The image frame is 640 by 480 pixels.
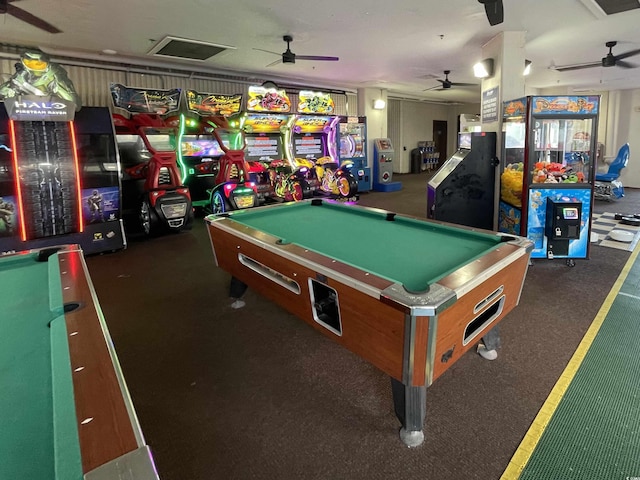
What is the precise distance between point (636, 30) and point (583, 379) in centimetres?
507

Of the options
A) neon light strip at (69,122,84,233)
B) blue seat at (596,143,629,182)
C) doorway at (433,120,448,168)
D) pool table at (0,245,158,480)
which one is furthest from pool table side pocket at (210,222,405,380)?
doorway at (433,120,448,168)

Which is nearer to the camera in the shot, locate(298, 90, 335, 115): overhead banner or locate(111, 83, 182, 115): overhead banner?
locate(111, 83, 182, 115): overhead banner

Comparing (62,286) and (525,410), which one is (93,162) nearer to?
(62,286)

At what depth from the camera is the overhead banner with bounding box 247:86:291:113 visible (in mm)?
6492

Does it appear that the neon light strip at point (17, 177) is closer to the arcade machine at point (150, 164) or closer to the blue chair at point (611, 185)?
the arcade machine at point (150, 164)

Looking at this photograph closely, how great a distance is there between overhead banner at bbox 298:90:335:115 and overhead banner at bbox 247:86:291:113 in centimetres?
39

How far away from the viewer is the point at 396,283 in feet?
4.54

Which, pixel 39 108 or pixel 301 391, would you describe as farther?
pixel 39 108

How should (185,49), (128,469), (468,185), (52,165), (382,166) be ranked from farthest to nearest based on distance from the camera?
(382,166)
(185,49)
(468,185)
(52,165)
(128,469)

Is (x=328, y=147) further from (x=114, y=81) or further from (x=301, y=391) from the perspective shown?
(x=301, y=391)

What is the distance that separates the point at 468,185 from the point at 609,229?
216cm

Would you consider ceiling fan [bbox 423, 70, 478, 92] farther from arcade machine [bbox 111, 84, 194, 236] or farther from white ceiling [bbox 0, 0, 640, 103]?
arcade machine [bbox 111, 84, 194, 236]

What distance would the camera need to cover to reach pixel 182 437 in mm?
1608

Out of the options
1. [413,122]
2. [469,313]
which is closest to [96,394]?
[469,313]
